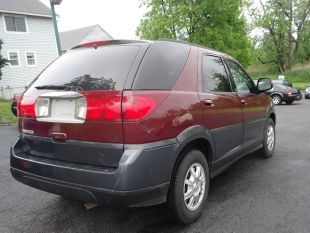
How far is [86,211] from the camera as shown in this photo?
3.40 m

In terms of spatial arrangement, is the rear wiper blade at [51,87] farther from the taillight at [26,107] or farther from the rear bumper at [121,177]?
the rear bumper at [121,177]

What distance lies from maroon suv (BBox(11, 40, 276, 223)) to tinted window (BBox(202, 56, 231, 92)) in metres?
0.03

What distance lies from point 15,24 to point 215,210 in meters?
25.3

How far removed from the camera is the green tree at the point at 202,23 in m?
25.0

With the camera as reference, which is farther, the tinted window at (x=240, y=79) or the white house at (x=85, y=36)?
the white house at (x=85, y=36)

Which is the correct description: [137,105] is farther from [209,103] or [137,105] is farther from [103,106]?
[209,103]

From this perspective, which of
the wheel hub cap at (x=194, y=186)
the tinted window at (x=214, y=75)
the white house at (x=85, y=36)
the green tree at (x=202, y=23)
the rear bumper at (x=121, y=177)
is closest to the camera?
the rear bumper at (x=121, y=177)

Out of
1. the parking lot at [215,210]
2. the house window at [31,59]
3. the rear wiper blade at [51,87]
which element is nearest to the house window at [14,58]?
the house window at [31,59]

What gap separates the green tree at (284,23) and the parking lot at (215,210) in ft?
134

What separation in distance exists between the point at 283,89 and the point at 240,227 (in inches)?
615

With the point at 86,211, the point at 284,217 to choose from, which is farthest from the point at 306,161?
the point at 86,211

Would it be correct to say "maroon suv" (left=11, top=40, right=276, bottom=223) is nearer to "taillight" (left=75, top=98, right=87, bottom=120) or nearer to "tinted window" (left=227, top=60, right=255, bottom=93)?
"taillight" (left=75, top=98, right=87, bottom=120)

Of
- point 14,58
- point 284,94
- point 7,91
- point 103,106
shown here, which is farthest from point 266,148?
point 14,58

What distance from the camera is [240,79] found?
175 inches
